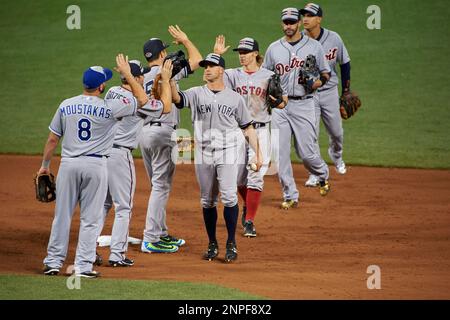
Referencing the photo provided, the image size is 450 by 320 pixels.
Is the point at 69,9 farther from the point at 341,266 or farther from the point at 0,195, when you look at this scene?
the point at 341,266

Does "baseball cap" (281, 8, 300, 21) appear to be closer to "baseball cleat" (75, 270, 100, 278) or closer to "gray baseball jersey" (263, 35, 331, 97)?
"gray baseball jersey" (263, 35, 331, 97)

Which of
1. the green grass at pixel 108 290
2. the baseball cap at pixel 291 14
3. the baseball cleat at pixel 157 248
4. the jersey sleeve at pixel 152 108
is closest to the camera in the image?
the green grass at pixel 108 290

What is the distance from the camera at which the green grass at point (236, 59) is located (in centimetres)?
1669

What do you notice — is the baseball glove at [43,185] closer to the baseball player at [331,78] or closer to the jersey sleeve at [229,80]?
the jersey sleeve at [229,80]

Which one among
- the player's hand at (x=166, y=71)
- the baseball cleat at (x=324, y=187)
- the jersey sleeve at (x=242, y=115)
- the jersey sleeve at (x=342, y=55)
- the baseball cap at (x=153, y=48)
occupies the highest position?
the jersey sleeve at (x=342, y=55)

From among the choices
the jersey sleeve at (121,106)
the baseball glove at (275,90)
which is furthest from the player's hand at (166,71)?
the baseball glove at (275,90)

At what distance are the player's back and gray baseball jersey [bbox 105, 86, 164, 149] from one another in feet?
→ 1.00

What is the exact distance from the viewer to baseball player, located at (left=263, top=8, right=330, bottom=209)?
1229 cm

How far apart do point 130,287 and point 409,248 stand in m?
3.39

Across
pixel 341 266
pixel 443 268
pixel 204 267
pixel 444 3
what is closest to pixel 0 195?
pixel 204 267

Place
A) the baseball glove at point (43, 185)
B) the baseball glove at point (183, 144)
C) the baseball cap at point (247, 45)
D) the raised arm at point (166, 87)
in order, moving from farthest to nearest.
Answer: the baseball cap at point (247, 45), the baseball glove at point (183, 144), the raised arm at point (166, 87), the baseball glove at point (43, 185)

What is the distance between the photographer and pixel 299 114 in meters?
12.4

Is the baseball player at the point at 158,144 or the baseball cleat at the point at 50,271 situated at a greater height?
the baseball player at the point at 158,144

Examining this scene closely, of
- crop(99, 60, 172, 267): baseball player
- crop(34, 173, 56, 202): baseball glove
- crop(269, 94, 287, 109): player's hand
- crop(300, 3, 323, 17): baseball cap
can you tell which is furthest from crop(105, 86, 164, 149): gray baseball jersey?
crop(300, 3, 323, 17): baseball cap
